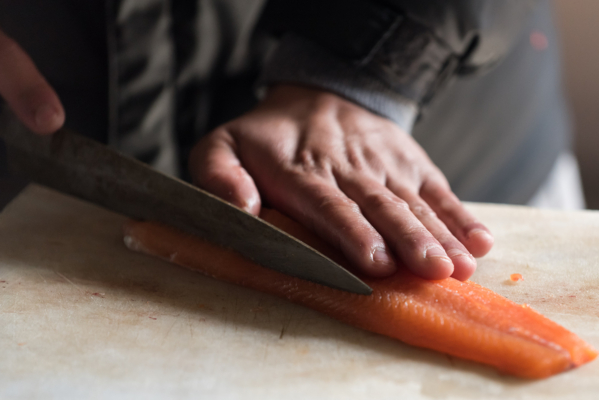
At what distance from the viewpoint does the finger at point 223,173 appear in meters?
1.02

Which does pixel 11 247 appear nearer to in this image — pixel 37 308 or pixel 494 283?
pixel 37 308

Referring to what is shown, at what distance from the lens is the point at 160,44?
1403 millimetres

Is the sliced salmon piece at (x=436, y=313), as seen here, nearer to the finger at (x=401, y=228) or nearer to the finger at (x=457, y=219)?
the finger at (x=401, y=228)

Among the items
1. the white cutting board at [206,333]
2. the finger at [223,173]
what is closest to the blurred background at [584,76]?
the white cutting board at [206,333]

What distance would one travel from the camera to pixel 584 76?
332 cm

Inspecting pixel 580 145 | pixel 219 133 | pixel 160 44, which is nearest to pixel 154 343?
pixel 219 133

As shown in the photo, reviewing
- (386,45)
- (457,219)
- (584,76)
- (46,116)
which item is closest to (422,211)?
(457,219)

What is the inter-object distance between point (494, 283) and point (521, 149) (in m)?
1.37

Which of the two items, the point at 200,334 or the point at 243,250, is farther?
the point at 243,250

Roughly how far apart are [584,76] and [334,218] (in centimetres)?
316

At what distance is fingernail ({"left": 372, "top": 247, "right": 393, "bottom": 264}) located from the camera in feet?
2.78

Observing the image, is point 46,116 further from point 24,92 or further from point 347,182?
point 347,182

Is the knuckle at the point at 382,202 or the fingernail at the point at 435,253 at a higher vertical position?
the fingernail at the point at 435,253

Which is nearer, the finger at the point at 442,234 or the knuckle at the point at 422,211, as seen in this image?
the finger at the point at 442,234
